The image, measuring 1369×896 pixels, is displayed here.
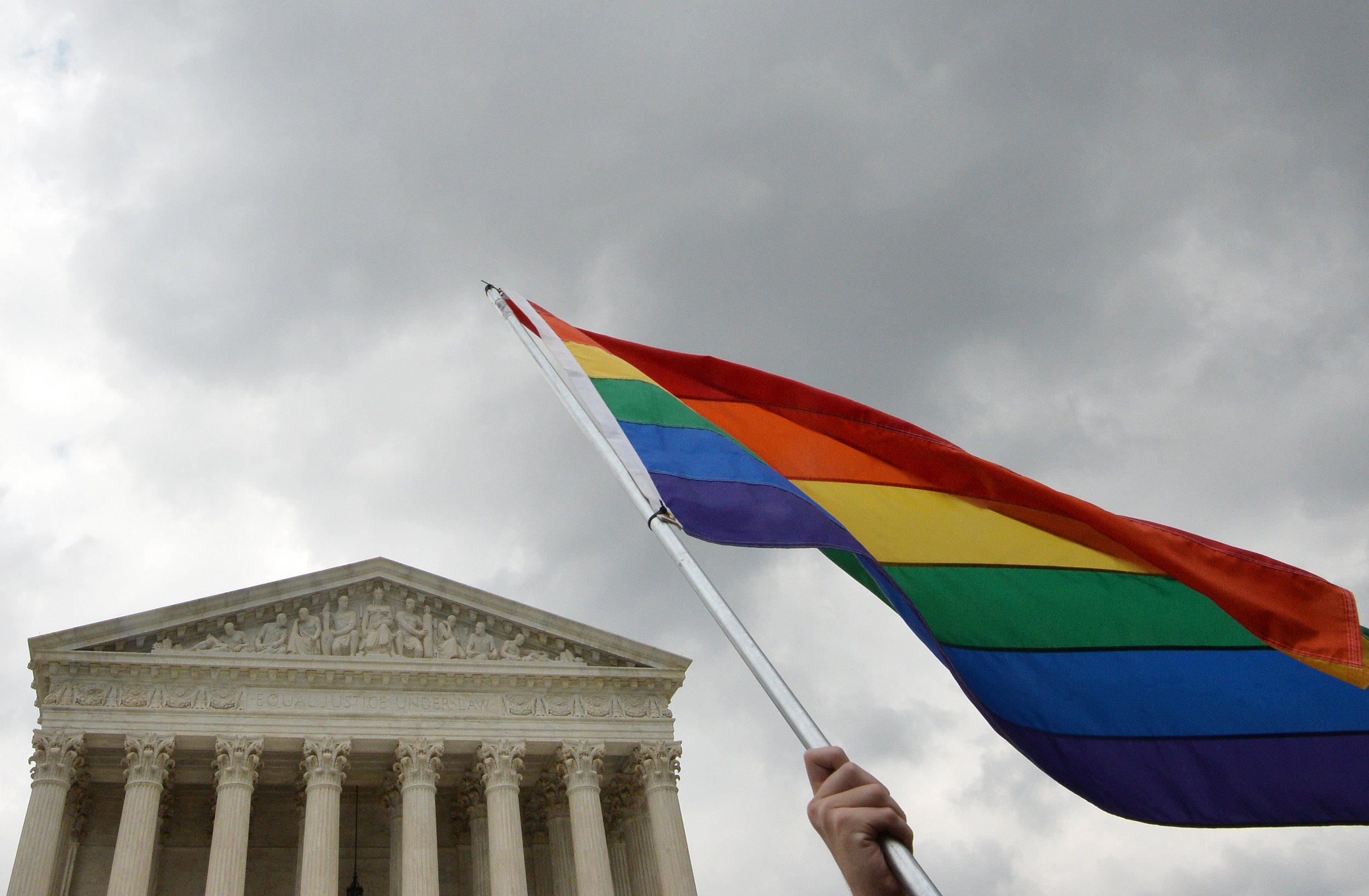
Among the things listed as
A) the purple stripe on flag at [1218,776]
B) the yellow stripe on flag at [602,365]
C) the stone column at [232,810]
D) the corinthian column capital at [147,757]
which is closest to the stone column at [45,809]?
the corinthian column capital at [147,757]

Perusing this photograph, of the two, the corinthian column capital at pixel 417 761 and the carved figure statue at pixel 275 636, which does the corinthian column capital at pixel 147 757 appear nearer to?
the carved figure statue at pixel 275 636

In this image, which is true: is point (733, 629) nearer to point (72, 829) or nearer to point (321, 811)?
point (321, 811)

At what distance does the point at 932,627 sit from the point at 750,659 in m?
2.13

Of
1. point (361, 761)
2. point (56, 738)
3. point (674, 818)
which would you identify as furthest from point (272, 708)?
point (674, 818)

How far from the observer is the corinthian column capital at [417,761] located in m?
24.4

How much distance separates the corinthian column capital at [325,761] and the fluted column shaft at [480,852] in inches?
148

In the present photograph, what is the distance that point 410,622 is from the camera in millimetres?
26625

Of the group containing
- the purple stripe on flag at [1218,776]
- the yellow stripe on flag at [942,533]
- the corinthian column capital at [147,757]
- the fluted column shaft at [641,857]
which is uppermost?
the corinthian column capital at [147,757]

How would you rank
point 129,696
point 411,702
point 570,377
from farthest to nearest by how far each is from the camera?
point 411,702
point 129,696
point 570,377

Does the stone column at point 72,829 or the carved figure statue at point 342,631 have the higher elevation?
the carved figure statue at point 342,631

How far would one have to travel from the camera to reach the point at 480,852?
84.5ft

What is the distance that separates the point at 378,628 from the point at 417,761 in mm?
3634

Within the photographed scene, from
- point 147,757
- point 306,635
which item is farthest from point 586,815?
point 147,757

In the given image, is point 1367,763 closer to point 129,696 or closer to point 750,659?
point 750,659
